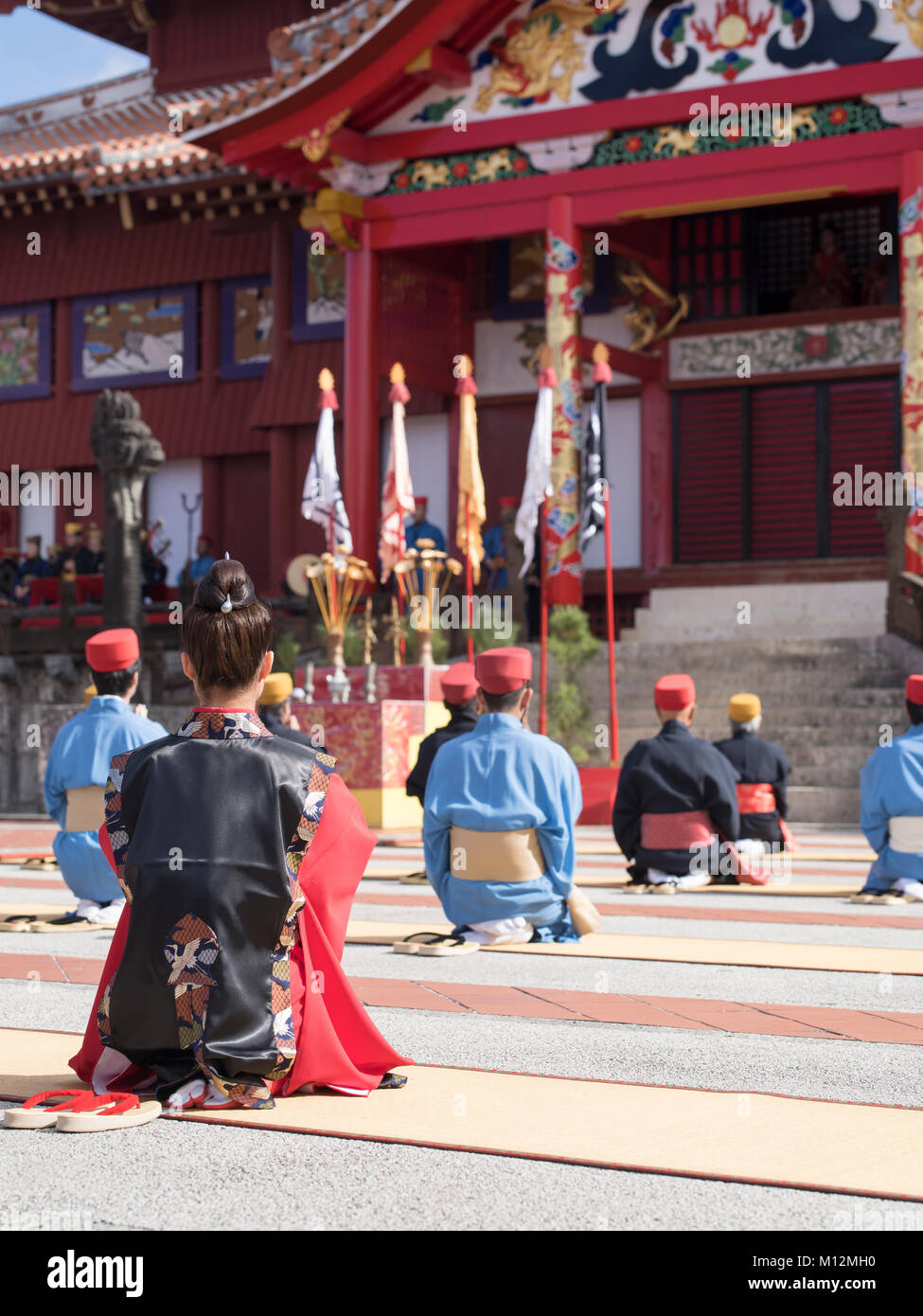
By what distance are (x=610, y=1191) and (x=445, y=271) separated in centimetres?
1738

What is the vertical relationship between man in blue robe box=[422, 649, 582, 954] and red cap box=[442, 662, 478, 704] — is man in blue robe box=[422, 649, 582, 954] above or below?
below

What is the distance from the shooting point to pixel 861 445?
18.6 m

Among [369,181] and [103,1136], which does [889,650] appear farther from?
[103,1136]

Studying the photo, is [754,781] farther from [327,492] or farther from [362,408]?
[362,408]

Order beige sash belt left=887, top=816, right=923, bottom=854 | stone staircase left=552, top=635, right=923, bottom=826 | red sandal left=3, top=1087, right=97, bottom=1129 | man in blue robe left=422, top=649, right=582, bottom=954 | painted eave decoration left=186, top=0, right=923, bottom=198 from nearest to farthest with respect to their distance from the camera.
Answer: red sandal left=3, top=1087, right=97, bottom=1129
man in blue robe left=422, top=649, right=582, bottom=954
beige sash belt left=887, top=816, right=923, bottom=854
stone staircase left=552, top=635, right=923, bottom=826
painted eave decoration left=186, top=0, right=923, bottom=198

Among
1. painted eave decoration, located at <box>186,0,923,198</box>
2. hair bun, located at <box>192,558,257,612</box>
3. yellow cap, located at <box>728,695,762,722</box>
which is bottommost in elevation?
yellow cap, located at <box>728,695,762,722</box>

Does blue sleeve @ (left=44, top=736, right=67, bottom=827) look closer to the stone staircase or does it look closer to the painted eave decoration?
the stone staircase

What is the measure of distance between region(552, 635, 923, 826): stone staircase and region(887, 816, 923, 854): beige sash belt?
4822 millimetres

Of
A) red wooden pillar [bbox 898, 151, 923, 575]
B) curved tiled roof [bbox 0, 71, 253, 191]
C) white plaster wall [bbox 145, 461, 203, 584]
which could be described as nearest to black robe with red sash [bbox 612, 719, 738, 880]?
red wooden pillar [bbox 898, 151, 923, 575]

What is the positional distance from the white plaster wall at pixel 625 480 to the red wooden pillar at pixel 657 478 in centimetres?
11

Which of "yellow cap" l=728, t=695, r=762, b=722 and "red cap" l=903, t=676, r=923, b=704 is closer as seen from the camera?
"red cap" l=903, t=676, r=923, b=704

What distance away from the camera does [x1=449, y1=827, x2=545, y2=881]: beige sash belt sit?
727 cm

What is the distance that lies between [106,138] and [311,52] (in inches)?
244

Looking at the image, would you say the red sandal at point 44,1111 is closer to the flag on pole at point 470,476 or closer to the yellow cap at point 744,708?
the yellow cap at point 744,708
